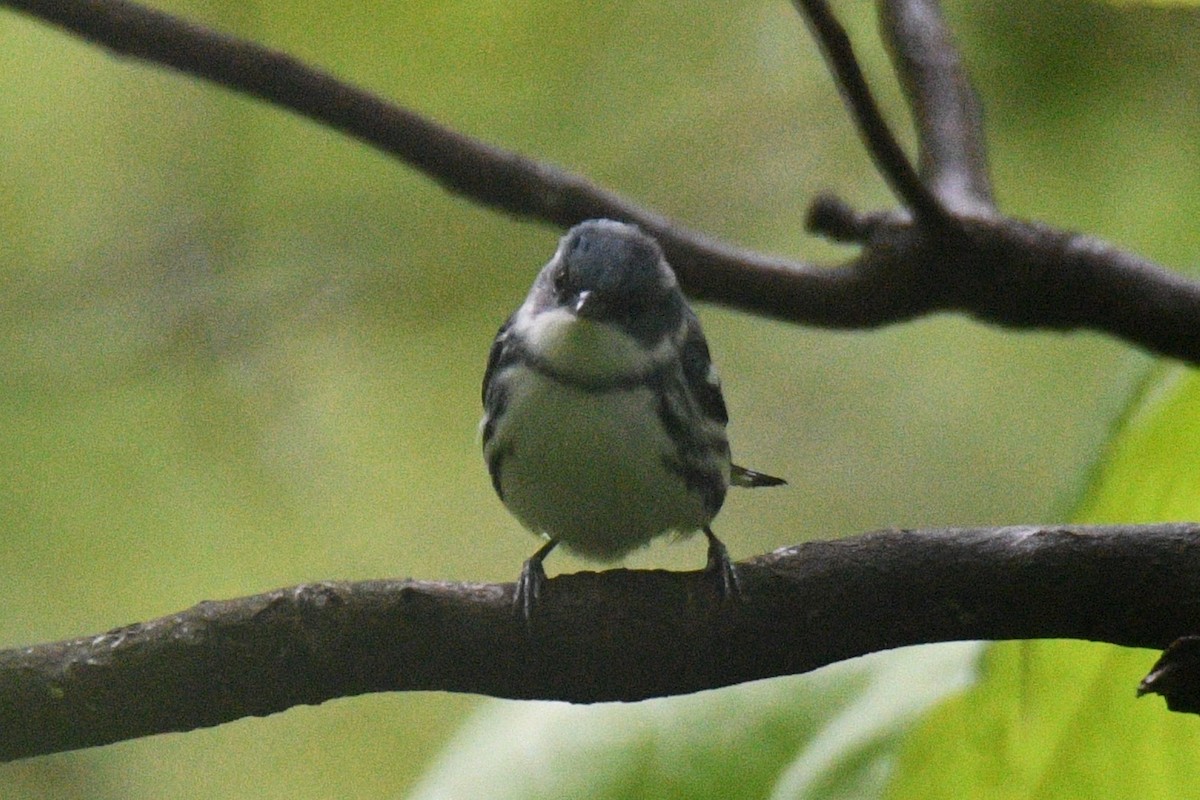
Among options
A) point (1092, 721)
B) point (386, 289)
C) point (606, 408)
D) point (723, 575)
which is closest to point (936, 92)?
point (606, 408)

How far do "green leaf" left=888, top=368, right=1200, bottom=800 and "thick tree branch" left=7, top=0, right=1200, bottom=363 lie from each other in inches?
15.4

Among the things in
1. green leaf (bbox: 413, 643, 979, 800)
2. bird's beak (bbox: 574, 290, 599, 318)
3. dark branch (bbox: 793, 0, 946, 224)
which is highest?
dark branch (bbox: 793, 0, 946, 224)

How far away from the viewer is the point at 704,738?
1.28 meters

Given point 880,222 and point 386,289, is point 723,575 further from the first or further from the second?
point 386,289

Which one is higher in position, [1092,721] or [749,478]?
[749,478]

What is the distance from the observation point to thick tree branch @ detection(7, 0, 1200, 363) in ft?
4.58

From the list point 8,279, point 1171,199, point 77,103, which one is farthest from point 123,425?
point 1171,199

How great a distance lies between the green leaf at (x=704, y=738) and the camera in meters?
1.22

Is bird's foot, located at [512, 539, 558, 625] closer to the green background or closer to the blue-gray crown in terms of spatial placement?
the blue-gray crown

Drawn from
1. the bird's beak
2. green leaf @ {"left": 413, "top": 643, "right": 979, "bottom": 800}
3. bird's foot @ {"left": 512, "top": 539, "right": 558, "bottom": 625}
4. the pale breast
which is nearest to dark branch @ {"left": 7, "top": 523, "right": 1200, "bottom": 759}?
bird's foot @ {"left": 512, "top": 539, "right": 558, "bottom": 625}

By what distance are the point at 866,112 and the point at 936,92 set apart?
53 centimetres

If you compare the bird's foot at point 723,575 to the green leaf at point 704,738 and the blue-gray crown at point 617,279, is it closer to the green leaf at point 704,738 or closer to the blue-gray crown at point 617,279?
the green leaf at point 704,738

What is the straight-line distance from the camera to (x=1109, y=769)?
0.93m

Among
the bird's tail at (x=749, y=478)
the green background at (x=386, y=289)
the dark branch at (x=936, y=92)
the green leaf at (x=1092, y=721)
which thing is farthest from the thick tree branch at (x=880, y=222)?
the green background at (x=386, y=289)
